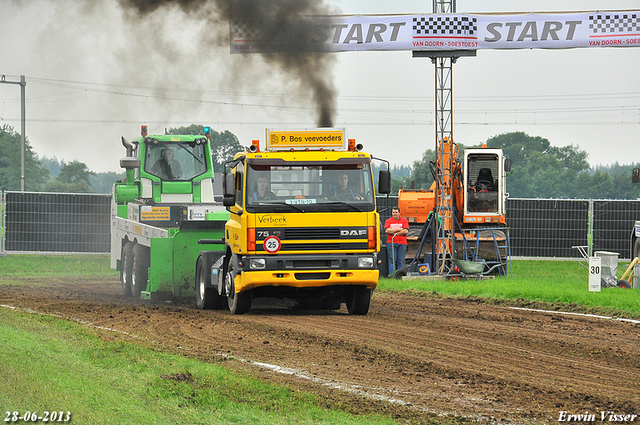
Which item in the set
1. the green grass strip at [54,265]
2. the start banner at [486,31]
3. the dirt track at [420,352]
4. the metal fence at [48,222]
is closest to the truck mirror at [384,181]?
the dirt track at [420,352]

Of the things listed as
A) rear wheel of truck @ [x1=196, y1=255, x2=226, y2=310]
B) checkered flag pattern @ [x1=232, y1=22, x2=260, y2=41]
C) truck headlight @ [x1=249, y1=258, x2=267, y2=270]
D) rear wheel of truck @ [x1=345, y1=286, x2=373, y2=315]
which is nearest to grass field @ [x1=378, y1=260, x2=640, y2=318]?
rear wheel of truck @ [x1=345, y1=286, x2=373, y2=315]

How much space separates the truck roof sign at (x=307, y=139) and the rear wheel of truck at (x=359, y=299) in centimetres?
248

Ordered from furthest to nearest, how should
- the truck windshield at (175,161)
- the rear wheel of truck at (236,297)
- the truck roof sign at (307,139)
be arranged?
1. the truck windshield at (175,161)
2. the rear wheel of truck at (236,297)
3. the truck roof sign at (307,139)

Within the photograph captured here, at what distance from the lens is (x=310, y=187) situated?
13281 mm

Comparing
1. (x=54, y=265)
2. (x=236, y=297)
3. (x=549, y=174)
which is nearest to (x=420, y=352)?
(x=236, y=297)

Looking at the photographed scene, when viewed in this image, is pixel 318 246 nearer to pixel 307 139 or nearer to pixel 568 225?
pixel 307 139

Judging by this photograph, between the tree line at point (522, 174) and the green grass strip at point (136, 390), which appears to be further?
the tree line at point (522, 174)

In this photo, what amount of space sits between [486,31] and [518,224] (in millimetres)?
9572

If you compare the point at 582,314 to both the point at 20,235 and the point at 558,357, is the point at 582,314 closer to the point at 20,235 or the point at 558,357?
the point at 558,357

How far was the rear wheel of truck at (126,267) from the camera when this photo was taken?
18688mm

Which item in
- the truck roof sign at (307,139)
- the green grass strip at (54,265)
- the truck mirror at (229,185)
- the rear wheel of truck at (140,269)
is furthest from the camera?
the green grass strip at (54,265)

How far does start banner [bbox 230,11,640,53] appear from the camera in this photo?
78.8 feet

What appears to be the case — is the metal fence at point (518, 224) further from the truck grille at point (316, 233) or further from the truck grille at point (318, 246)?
the truck grille at point (316, 233)

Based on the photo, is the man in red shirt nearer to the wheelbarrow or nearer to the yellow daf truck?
the wheelbarrow
